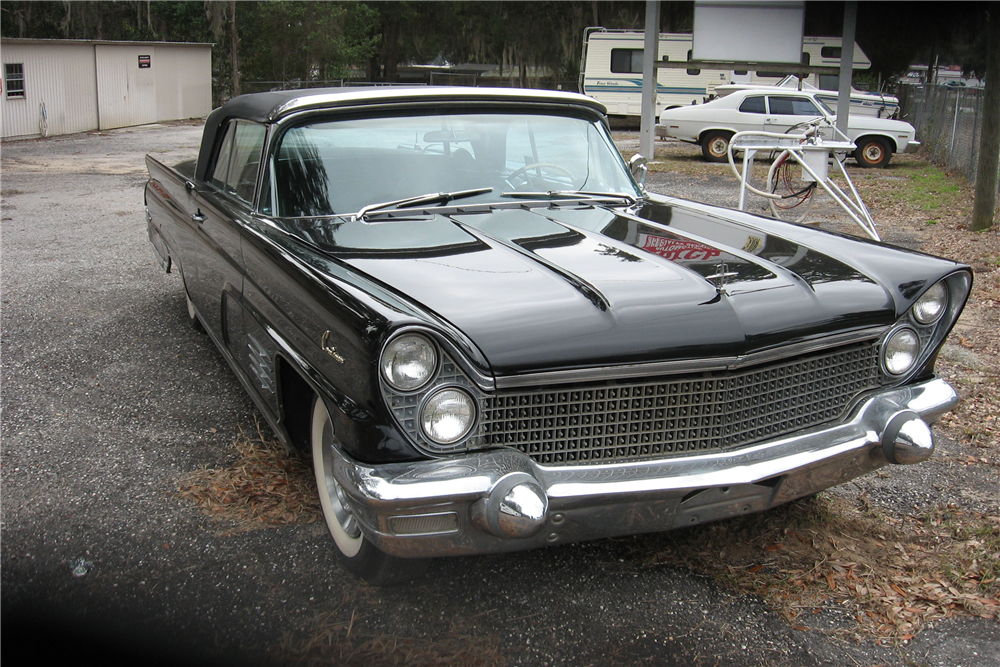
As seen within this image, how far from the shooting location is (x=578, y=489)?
7.92ft

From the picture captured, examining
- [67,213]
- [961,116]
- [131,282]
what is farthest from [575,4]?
[131,282]

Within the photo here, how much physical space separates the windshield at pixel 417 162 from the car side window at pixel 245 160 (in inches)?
7.8

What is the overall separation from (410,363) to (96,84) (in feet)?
77.5

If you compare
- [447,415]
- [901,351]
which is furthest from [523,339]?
[901,351]

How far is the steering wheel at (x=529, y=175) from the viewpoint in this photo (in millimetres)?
3820

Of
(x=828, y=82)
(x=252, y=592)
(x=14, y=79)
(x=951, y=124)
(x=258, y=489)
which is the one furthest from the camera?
(x=828, y=82)

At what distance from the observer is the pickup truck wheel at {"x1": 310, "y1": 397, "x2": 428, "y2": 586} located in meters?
2.72

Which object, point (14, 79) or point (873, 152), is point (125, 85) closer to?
point (14, 79)

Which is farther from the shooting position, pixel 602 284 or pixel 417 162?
pixel 417 162

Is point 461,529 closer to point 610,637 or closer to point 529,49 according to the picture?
point 610,637

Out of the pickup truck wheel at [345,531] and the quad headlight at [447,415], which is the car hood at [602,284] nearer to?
the quad headlight at [447,415]

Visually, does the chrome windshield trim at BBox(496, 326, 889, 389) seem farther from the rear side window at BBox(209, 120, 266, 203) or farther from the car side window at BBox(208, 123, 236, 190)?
the car side window at BBox(208, 123, 236, 190)

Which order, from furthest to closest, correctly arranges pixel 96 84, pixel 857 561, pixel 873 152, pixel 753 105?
1. pixel 96 84
2. pixel 753 105
3. pixel 873 152
4. pixel 857 561

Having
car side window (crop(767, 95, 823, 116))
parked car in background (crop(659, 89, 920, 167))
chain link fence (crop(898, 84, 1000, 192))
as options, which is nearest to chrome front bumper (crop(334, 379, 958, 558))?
chain link fence (crop(898, 84, 1000, 192))
